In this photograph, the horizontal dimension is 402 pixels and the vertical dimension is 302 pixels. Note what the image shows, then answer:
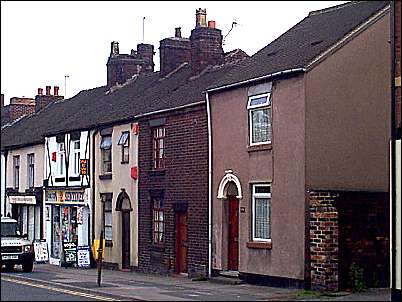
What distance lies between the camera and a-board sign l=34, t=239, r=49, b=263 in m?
36.5

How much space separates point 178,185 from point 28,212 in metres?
15.9

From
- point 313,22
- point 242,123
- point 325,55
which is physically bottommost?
point 242,123

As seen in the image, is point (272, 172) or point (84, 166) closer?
point (272, 172)

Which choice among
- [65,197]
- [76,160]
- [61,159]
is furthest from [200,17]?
[65,197]

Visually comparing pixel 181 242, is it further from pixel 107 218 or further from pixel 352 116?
pixel 352 116

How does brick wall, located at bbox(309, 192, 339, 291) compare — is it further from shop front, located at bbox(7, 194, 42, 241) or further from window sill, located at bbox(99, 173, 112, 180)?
shop front, located at bbox(7, 194, 42, 241)

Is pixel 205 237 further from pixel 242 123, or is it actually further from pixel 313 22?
pixel 313 22

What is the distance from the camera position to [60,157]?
38.1 meters

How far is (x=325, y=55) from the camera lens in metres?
22.4

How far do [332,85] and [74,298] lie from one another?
836 cm

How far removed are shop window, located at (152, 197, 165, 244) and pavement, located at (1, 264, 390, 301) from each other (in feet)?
4.31

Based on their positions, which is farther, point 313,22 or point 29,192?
point 29,192

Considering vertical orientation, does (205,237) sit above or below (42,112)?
below

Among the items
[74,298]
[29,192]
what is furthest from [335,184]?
[29,192]
